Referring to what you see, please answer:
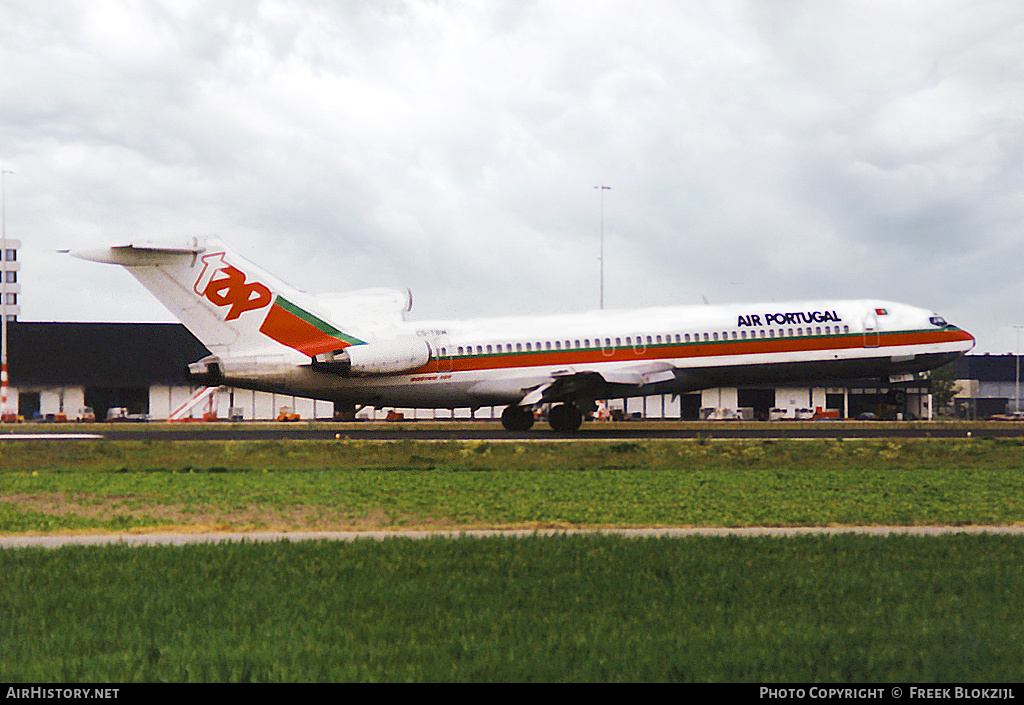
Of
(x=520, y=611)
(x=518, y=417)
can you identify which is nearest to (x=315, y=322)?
(x=518, y=417)

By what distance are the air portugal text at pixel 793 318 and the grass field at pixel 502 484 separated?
30.1 feet

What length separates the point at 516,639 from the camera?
296 inches

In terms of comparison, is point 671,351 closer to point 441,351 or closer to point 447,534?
point 441,351

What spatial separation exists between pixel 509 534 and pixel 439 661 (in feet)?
21.2

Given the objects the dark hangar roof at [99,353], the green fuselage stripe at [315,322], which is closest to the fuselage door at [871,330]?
the green fuselage stripe at [315,322]

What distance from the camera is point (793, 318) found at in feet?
114

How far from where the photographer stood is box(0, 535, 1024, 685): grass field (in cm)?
681

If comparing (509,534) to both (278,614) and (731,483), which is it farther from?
(731,483)

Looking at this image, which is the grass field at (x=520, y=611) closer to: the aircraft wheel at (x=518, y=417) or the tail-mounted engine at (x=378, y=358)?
the tail-mounted engine at (x=378, y=358)

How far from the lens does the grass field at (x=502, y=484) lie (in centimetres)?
1582

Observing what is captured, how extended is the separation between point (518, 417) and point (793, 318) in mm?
10169

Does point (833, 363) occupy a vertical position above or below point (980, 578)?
above

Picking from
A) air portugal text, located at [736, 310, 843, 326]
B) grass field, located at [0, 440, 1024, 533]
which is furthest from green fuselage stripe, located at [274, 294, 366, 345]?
air portugal text, located at [736, 310, 843, 326]
